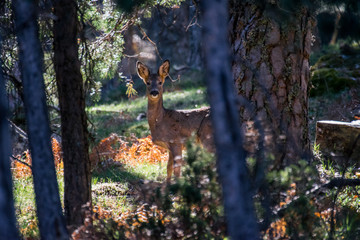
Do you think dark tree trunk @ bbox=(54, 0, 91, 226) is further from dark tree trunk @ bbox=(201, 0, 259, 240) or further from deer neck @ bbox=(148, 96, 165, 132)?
deer neck @ bbox=(148, 96, 165, 132)

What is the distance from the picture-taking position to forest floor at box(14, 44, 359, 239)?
18.1 feet

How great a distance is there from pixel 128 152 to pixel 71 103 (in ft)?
14.3

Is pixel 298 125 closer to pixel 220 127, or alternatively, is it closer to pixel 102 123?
pixel 220 127

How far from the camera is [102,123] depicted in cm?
1253

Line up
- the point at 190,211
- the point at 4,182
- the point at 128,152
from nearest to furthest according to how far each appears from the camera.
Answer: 1. the point at 4,182
2. the point at 190,211
3. the point at 128,152

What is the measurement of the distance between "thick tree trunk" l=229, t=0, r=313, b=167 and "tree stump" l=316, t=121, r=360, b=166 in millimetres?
1379

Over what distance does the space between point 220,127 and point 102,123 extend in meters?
10.2

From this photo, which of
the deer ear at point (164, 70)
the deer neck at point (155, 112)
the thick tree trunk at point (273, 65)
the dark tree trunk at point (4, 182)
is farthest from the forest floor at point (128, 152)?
the dark tree trunk at point (4, 182)

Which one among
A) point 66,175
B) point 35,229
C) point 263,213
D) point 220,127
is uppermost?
point 220,127

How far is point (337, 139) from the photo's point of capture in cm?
699

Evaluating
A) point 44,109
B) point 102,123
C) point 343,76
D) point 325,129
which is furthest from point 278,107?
point 102,123

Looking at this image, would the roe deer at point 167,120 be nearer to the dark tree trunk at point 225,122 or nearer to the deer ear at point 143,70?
the deer ear at point 143,70

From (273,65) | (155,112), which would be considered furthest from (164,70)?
(273,65)

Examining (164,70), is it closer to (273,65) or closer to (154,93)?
(154,93)
